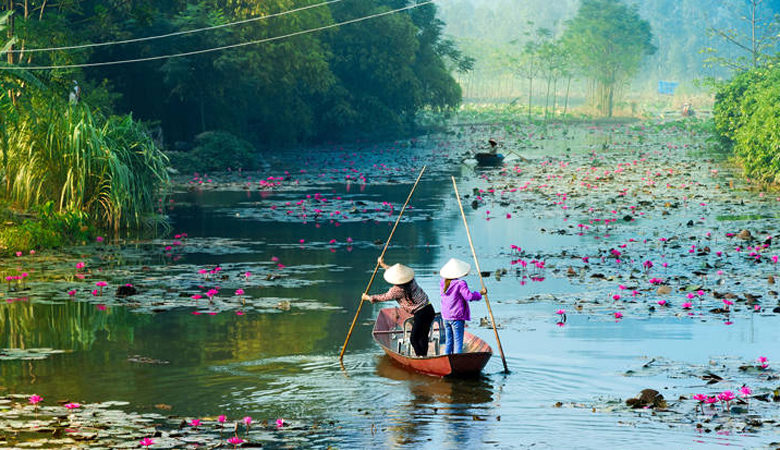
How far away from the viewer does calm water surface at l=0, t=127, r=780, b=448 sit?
Answer: 1083 centimetres

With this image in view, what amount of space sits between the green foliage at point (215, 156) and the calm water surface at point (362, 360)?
23.0 metres

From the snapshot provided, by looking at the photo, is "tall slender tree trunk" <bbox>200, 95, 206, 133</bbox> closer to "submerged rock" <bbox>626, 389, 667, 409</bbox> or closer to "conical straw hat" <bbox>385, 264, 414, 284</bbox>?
"conical straw hat" <bbox>385, 264, 414, 284</bbox>

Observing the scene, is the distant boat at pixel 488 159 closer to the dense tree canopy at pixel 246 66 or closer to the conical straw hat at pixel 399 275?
the dense tree canopy at pixel 246 66

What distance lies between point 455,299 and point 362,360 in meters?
1.58

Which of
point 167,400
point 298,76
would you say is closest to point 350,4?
point 298,76

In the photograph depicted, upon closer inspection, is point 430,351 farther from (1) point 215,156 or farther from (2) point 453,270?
(1) point 215,156

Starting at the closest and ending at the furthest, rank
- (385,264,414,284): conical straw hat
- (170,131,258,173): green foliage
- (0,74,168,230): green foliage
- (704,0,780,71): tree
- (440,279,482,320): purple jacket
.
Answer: (440,279,482,320): purple jacket < (385,264,414,284): conical straw hat < (0,74,168,230): green foliage < (170,131,258,173): green foliage < (704,0,780,71): tree

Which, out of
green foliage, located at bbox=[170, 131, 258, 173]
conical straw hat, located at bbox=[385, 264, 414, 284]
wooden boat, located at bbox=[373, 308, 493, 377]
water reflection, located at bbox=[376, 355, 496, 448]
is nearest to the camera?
water reflection, located at bbox=[376, 355, 496, 448]

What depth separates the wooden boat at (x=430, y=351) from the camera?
41.1ft

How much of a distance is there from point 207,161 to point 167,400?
35.5m

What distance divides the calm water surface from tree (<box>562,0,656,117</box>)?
3686 inches

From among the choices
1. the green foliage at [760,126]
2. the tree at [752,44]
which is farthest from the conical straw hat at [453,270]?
the tree at [752,44]

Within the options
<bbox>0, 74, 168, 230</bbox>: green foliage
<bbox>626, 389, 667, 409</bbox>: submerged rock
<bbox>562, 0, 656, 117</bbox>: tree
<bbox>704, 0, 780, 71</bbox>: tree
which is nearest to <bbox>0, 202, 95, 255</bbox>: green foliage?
<bbox>0, 74, 168, 230</bbox>: green foliage

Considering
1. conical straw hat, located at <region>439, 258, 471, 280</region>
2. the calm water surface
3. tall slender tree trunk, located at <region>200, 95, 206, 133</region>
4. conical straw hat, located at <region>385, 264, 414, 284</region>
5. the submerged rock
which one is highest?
tall slender tree trunk, located at <region>200, 95, 206, 133</region>
